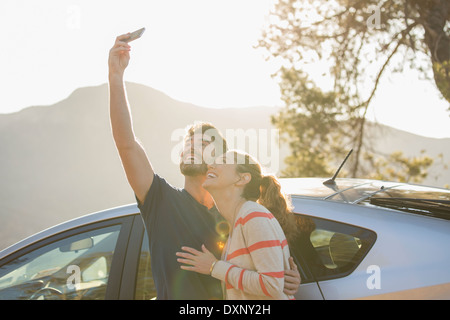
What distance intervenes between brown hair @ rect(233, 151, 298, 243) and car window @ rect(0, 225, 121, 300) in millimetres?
1004

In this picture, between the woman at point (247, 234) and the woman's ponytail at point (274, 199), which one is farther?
the woman's ponytail at point (274, 199)

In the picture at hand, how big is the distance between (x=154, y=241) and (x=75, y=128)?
99.4 m

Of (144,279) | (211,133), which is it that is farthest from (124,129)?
(144,279)

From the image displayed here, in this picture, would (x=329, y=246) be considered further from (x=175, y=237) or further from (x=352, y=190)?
(x=175, y=237)

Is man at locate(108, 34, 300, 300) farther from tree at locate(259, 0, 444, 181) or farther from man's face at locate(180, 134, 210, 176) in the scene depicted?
tree at locate(259, 0, 444, 181)

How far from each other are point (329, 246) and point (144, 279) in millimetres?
1009

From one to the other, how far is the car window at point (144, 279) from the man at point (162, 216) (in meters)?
0.35

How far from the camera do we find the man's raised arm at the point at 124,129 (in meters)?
2.06

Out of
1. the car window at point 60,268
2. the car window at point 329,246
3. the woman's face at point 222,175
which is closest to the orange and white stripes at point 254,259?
the woman's face at point 222,175

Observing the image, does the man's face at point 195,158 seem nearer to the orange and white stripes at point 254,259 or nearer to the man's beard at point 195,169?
the man's beard at point 195,169

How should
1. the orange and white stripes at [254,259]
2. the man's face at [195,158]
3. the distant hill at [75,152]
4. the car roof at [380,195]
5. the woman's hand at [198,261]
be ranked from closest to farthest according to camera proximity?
the orange and white stripes at [254,259] → the woman's hand at [198,261] → the car roof at [380,195] → the man's face at [195,158] → the distant hill at [75,152]

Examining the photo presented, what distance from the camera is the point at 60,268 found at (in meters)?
2.64

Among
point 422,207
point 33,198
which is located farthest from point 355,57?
point 33,198
